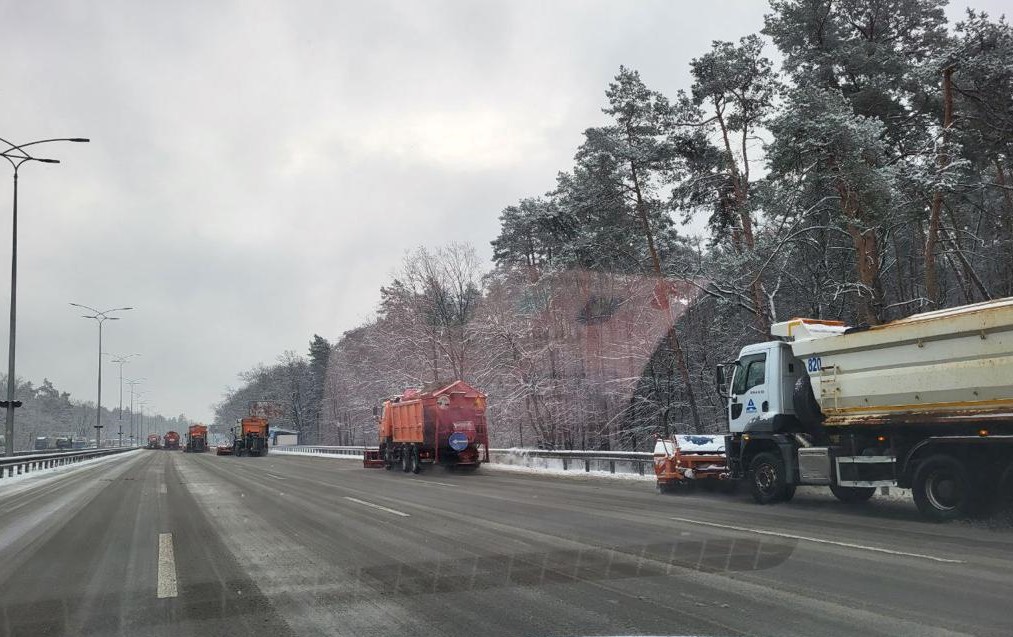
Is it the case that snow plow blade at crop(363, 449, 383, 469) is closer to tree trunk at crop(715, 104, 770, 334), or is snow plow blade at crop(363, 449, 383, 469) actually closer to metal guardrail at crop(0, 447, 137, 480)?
metal guardrail at crop(0, 447, 137, 480)

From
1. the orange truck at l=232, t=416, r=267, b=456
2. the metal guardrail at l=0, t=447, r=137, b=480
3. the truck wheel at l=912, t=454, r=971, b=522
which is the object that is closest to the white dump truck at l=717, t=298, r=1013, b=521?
the truck wheel at l=912, t=454, r=971, b=522

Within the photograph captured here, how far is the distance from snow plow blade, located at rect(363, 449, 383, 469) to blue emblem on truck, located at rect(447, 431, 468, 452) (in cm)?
743

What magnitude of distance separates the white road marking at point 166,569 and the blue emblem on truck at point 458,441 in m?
16.7

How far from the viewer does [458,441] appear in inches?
1067

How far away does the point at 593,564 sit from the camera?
797 cm

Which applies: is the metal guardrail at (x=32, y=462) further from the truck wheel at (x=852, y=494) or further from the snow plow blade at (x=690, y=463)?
the truck wheel at (x=852, y=494)

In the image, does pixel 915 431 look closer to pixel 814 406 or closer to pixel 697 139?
pixel 814 406

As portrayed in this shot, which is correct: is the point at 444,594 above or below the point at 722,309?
below

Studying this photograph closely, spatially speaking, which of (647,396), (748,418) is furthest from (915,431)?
(647,396)

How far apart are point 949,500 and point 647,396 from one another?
28976 millimetres

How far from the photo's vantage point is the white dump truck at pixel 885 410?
34.6 ft

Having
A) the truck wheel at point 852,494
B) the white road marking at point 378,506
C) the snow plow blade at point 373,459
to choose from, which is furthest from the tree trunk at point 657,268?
the white road marking at point 378,506

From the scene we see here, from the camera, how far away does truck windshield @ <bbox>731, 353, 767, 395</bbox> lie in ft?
48.7

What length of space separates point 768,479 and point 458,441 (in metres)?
14.6
